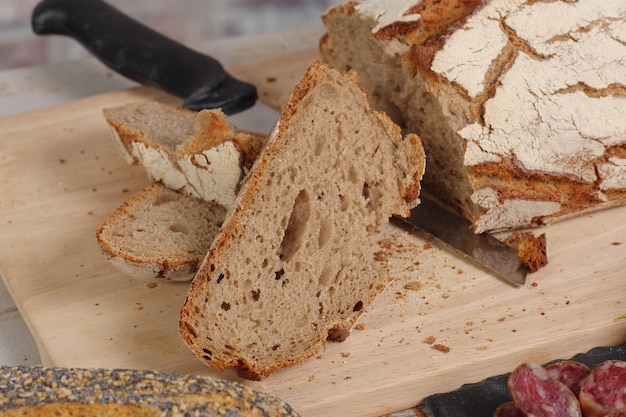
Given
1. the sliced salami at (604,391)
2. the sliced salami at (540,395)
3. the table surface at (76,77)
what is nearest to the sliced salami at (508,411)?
the sliced salami at (540,395)

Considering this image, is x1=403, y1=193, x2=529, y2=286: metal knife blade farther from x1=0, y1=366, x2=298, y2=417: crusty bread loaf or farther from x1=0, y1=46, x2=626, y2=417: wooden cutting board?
x1=0, y1=366, x2=298, y2=417: crusty bread loaf

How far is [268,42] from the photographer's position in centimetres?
487

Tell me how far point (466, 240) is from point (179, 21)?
3.90 m

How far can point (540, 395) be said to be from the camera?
87.5 inches

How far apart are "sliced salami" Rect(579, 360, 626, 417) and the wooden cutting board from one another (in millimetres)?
384

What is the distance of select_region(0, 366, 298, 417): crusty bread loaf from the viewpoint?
209 centimetres

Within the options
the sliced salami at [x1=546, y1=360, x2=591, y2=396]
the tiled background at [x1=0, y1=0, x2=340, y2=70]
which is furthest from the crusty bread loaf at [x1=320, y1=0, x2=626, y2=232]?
the tiled background at [x1=0, y1=0, x2=340, y2=70]

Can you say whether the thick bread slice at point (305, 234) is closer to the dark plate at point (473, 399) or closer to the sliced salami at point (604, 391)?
the dark plate at point (473, 399)

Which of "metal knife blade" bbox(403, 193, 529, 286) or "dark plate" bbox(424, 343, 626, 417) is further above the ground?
"metal knife blade" bbox(403, 193, 529, 286)

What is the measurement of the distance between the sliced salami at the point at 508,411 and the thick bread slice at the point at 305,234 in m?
0.51

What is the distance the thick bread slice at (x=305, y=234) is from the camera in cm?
258

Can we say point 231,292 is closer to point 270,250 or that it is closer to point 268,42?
point 270,250

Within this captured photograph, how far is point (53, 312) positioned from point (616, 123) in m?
1.89

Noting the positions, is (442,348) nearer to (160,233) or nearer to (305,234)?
(305,234)
